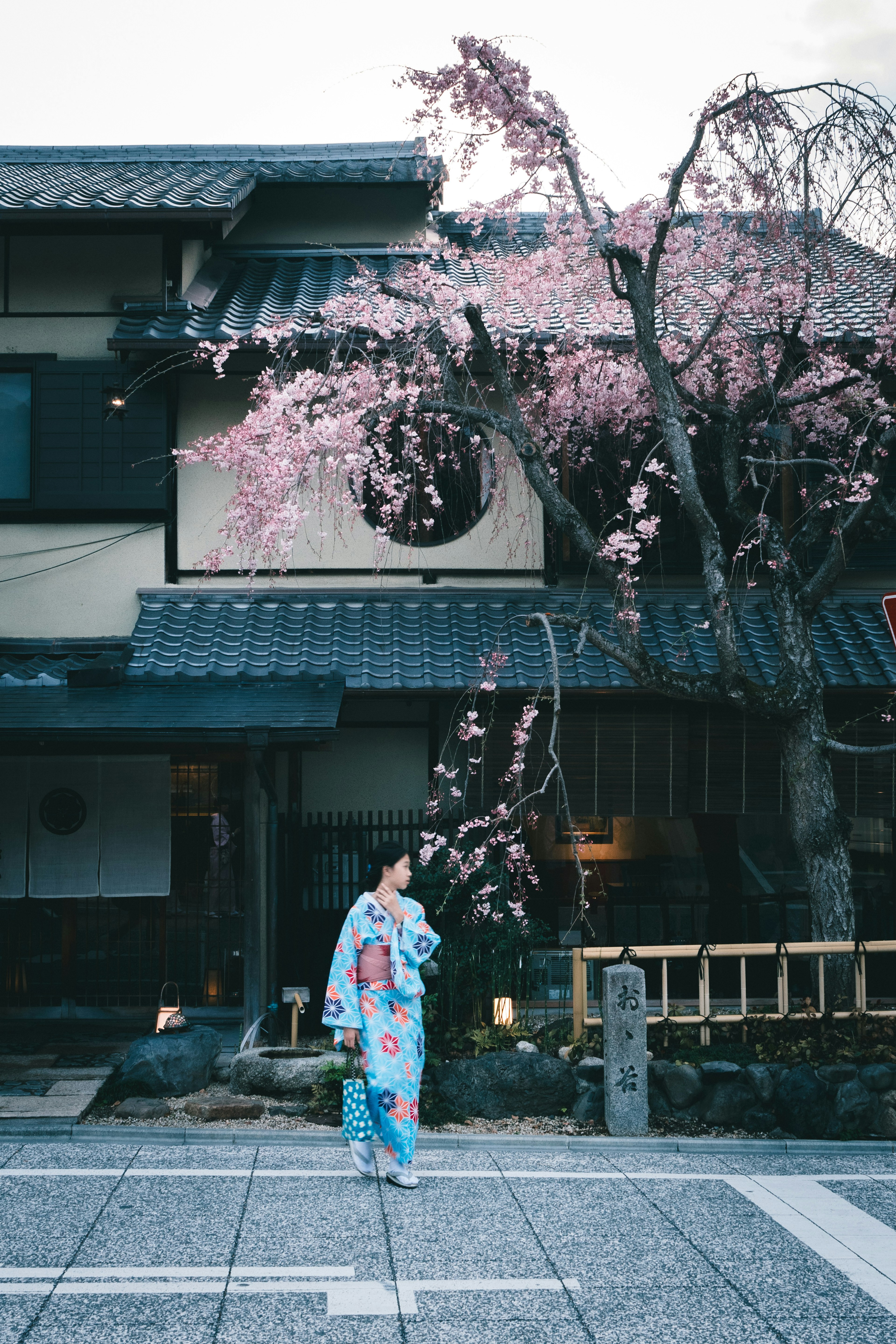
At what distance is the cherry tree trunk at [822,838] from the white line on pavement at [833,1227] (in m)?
2.03

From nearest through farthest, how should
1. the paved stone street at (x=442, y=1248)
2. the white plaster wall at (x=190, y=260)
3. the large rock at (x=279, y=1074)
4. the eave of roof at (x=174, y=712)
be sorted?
1. the paved stone street at (x=442, y=1248)
2. the large rock at (x=279, y=1074)
3. the eave of roof at (x=174, y=712)
4. the white plaster wall at (x=190, y=260)

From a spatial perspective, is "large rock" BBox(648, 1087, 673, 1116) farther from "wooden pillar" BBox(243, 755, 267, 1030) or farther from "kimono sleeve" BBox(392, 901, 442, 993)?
"wooden pillar" BBox(243, 755, 267, 1030)

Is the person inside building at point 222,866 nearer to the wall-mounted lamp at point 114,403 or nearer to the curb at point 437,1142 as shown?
the curb at point 437,1142

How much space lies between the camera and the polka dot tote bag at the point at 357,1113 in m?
6.23

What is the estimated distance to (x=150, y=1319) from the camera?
457 centimetres

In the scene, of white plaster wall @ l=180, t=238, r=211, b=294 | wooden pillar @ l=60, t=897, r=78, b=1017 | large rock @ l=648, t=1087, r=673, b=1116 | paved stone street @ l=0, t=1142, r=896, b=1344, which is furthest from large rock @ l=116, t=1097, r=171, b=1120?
white plaster wall @ l=180, t=238, r=211, b=294

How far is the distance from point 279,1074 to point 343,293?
8.90 m

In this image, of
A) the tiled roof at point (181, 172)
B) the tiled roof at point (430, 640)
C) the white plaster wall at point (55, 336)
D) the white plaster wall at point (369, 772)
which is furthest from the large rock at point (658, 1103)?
the white plaster wall at point (55, 336)

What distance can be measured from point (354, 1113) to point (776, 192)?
6.98 meters

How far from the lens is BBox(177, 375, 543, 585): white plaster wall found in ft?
37.3

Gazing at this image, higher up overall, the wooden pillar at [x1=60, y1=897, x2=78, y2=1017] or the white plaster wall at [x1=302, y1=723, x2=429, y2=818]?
the white plaster wall at [x1=302, y1=723, x2=429, y2=818]

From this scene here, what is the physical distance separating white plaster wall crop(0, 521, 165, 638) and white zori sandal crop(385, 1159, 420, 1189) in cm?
657

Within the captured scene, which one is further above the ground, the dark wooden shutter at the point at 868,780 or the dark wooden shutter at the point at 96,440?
the dark wooden shutter at the point at 96,440

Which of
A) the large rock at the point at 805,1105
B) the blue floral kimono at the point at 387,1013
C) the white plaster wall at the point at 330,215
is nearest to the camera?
the blue floral kimono at the point at 387,1013
